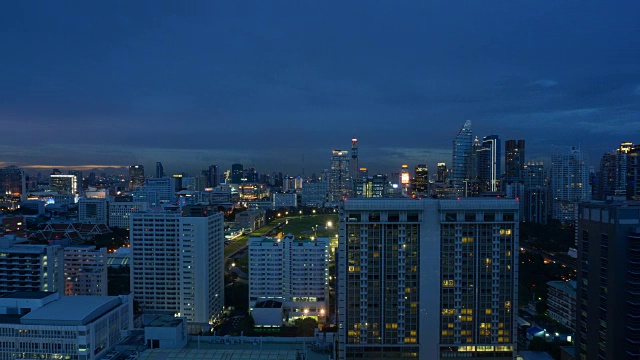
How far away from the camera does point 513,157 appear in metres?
33.6

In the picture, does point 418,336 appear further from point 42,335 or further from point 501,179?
point 501,179

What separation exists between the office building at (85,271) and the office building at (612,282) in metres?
12.5

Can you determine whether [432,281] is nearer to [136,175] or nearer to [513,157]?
[513,157]

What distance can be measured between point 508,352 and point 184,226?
327 inches

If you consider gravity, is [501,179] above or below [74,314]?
above

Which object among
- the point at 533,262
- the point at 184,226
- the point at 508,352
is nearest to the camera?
the point at 508,352

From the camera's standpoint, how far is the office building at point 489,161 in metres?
31.4

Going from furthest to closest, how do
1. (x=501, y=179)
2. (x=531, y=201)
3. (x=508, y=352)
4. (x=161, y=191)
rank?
(x=161, y=191)
(x=501, y=179)
(x=531, y=201)
(x=508, y=352)

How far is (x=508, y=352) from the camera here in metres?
7.77

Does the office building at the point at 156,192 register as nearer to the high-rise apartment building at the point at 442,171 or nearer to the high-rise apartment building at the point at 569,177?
the high-rise apartment building at the point at 442,171

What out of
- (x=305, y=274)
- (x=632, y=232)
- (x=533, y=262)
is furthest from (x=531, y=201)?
(x=632, y=232)

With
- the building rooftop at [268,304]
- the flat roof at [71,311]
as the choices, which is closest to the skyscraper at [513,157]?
the building rooftop at [268,304]

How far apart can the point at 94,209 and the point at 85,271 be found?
1948cm

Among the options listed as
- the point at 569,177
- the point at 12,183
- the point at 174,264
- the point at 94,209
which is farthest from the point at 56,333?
the point at 12,183
